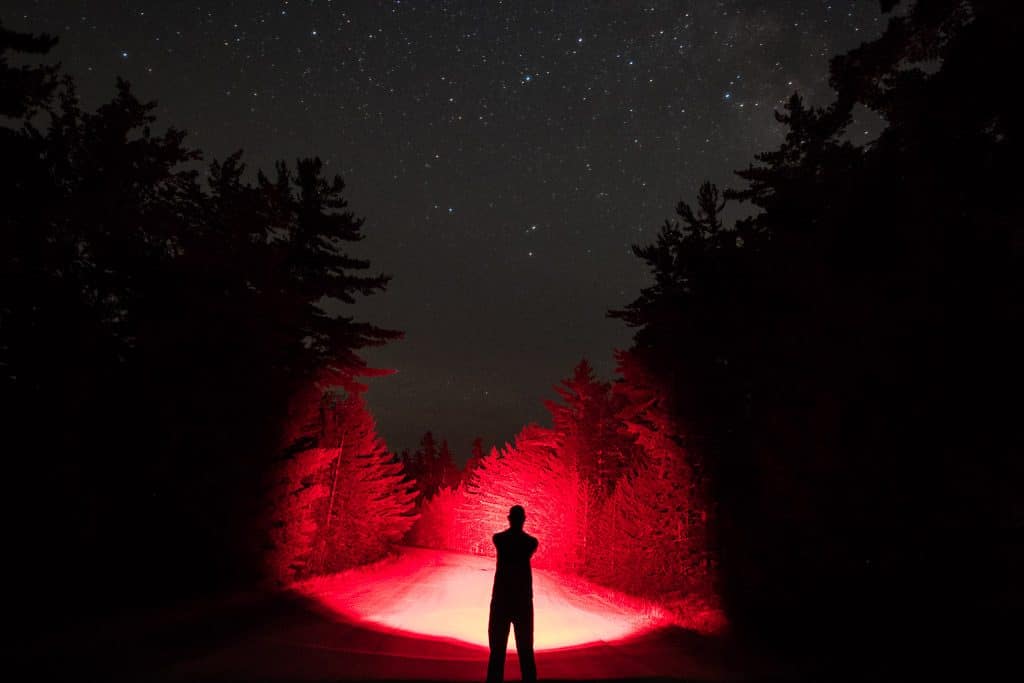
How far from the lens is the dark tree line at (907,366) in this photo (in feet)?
24.6

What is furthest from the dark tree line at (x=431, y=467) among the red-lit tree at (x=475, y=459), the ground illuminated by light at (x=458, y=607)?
the ground illuminated by light at (x=458, y=607)

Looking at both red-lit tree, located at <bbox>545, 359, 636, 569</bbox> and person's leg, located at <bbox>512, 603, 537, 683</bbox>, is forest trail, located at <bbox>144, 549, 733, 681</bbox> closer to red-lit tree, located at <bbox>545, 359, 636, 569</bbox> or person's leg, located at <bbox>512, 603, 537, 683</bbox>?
person's leg, located at <bbox>512, 603, 537, 683</bbox>

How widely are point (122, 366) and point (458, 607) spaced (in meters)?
11.0

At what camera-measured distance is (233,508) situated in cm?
1393

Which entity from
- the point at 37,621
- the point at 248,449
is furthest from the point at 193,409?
the point at 37,621

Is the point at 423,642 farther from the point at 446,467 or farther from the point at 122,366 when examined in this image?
the point at 446,467

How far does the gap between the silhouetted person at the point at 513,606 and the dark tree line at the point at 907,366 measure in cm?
639

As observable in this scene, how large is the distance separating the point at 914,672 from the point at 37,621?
1371 centimetres

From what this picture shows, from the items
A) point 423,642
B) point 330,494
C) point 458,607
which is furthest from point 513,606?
point 330,494

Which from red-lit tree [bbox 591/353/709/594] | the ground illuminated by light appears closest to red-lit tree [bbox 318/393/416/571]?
the ground illuminated by light

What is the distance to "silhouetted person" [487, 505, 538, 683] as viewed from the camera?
5.80 m

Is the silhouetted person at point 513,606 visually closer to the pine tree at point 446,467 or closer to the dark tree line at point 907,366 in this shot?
the dark tree line at point 907,366

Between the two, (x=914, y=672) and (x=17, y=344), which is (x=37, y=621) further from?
(x=914, y=672)

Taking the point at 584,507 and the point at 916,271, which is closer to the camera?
the point at 916,271
